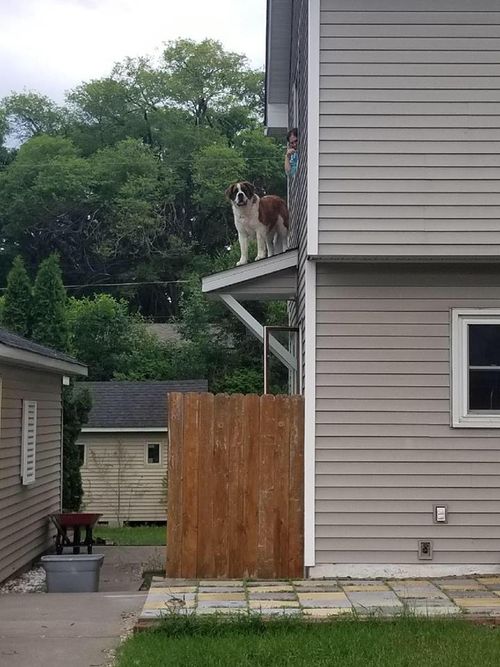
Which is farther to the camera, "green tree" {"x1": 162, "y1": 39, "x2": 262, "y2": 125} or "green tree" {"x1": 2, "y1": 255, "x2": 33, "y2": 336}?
"green tree" {"x1": 162, "y1": 39, "x2": 262, "y2": 125}

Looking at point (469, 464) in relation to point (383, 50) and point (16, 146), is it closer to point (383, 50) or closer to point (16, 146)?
Result: point (383, 50)

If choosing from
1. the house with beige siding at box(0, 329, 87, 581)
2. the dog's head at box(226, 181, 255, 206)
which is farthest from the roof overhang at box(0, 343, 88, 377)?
the dog's head at box(226, 181, 255, 206)

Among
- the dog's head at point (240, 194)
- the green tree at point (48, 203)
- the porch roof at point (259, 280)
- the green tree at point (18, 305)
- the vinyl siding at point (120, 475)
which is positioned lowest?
the vinyl siding at point (120, 475)

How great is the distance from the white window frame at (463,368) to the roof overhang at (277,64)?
5.64 metres

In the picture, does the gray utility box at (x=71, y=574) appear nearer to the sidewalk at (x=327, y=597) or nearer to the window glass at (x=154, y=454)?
the sidewalk at (x=327, y=597)

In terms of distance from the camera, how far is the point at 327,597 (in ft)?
24.8

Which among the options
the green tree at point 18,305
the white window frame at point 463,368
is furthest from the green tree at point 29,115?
the white window frame at point 463,368

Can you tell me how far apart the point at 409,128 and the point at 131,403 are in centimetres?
1710

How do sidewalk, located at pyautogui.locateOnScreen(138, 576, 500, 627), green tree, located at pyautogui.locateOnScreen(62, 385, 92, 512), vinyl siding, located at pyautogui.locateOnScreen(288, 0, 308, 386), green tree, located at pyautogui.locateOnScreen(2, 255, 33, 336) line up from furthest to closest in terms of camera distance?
green tree, located at pyautogui.locateOnScreen(2, 255, 33, 336), green tree, located at pyautogui.locateOnScreen(62, 385, 92, 512), vinyl siding, located at pyautogui.locateOnScreen(288, 0, 308, 386), sidewalk, located at pyautogui.locateOnScreen(138, 576, 500, 627)

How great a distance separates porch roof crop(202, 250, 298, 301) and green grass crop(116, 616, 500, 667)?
4.38m

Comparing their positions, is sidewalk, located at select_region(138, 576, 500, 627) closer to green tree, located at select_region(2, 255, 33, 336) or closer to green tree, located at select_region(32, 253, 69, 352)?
green tree, located at select_region(32, 253, 69, 352)

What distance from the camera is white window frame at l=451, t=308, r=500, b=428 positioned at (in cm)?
859

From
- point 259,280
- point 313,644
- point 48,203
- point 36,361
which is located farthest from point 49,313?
point 48,203

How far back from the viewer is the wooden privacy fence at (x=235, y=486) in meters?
8.61
